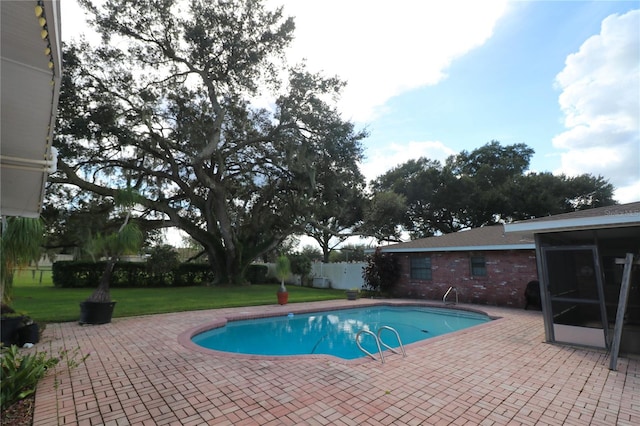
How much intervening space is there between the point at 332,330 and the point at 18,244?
741 cm

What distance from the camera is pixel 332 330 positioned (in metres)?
9.54

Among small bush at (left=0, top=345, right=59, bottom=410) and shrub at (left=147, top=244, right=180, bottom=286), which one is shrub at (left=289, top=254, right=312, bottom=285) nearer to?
shrub at (left=147, top=244, right=180, bottom=286)

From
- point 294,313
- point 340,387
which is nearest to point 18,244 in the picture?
point 340,387

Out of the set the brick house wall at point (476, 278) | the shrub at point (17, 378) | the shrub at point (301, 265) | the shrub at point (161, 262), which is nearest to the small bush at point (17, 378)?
the shrub at point (17, 378)

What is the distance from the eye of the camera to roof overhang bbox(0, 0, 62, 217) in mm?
1557

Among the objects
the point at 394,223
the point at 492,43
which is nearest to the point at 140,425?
the point at 492,43

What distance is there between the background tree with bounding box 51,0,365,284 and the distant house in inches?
295

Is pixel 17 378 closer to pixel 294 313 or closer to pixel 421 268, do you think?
pixel 294 313

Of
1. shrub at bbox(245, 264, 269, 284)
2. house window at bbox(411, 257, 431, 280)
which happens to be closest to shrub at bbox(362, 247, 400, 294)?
house window at bbox(411, 257, 431, 280)

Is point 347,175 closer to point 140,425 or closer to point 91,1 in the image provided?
point 91,1

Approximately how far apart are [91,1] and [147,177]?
9.43m

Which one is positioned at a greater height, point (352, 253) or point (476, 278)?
point (352, 253)

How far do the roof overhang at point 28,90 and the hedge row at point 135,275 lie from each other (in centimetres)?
1870

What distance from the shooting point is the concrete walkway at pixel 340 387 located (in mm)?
3324
